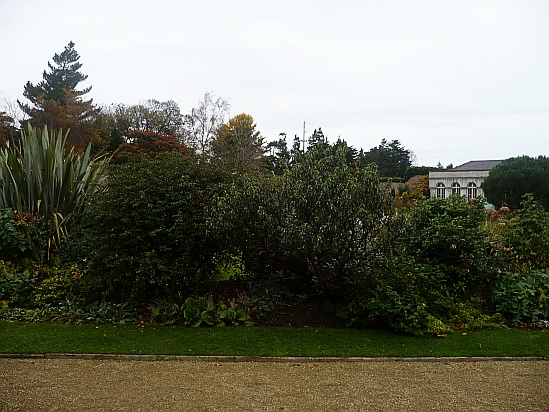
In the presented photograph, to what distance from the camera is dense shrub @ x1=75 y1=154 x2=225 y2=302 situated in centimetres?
765

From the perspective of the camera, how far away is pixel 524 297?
26.2 ft

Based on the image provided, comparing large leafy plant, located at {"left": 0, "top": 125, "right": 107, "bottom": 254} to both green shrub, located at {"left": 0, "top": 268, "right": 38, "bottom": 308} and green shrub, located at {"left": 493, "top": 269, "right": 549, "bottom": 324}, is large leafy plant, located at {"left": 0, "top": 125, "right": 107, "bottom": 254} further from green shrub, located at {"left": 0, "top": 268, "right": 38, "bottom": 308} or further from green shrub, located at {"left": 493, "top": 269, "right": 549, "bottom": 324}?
green shrub, located at {"left": 493, "top": 269, "right": 549, "bottom": 324}

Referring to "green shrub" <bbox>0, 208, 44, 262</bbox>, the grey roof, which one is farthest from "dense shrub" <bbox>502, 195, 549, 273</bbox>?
the grey roof

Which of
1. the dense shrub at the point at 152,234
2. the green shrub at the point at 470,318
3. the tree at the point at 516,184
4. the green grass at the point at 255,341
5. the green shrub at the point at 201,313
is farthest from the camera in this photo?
the tree at the point at 516,184

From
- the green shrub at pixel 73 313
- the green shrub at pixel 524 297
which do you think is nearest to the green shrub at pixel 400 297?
the green shrub at pixel 524 297

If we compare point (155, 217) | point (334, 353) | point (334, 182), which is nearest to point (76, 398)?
point (334, 353)

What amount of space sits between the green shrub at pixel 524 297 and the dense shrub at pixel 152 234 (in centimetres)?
454

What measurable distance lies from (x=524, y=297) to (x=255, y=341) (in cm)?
429

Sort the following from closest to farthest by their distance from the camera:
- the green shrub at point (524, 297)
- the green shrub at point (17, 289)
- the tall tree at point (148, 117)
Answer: the green shrub at point (524, 297)
the green shrub at point (17, 289)
the tall tree at point (148, 117)

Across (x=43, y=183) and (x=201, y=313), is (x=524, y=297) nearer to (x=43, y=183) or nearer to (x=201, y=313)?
(x=201, y=313)

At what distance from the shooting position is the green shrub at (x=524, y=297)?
7.84m

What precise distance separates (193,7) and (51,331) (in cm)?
658

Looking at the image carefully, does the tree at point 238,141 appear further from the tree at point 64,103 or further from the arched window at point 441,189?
the arched window at point 441,189

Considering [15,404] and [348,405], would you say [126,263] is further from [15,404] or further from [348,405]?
[348,405]
